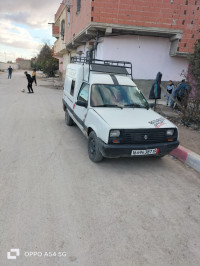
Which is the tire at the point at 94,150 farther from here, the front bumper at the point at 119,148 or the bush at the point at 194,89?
the bush at the point at 194,89

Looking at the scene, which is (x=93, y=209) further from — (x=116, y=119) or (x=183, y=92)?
(x=183, y=92)

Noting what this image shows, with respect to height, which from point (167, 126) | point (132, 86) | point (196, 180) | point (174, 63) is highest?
point (174, 63)

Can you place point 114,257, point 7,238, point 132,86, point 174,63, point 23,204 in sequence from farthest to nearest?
point 174,63 < point 132,86 < point 23,204 < point 7,238 < point 114,257

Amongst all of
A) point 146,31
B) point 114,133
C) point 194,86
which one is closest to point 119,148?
point 114,133

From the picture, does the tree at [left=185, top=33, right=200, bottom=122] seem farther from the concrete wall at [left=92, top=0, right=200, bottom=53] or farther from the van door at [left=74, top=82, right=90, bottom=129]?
the concrete wall at [left=92, top=0, right=200, bottom=53]

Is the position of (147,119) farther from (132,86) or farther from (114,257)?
(114,257)

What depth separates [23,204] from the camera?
2943mm

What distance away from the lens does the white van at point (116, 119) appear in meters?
3.89

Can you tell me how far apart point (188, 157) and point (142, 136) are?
153 centimetres

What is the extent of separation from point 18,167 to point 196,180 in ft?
11.9

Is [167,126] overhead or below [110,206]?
overhead

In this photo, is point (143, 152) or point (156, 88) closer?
point (143, 152)

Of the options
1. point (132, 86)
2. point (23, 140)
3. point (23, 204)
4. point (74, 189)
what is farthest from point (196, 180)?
point (23, 140)

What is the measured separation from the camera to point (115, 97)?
492 cm
